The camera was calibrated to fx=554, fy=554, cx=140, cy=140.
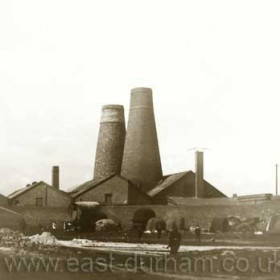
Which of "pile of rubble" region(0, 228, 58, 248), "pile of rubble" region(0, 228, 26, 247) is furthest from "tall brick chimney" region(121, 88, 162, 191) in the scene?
"pile of rubble" region(0, 228, 26, 247)

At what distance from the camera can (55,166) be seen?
19.7 ft

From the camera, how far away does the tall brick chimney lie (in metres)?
17.4

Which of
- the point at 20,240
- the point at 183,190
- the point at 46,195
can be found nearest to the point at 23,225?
the point at 20,240

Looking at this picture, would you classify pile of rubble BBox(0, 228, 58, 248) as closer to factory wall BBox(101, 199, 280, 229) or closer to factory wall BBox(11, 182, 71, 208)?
factory wall BBox(11, 182, 71, 208)

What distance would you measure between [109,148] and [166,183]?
96.2 inches

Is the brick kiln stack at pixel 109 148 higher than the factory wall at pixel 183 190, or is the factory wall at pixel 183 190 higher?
the brick kiln stack at pixel 109 148

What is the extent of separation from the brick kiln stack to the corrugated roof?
69.6 inches

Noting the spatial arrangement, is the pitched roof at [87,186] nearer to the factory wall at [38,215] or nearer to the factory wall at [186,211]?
the factory wall at [186,211]

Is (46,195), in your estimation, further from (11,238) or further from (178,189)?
(11,238)

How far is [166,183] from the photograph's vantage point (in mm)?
18359

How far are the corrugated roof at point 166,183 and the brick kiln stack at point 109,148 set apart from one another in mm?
1768

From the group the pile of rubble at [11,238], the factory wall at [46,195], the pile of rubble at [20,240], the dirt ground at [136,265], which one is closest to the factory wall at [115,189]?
the factory wall at [46,195]

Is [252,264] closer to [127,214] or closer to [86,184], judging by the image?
[127,214]

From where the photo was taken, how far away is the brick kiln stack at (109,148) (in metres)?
19.1
